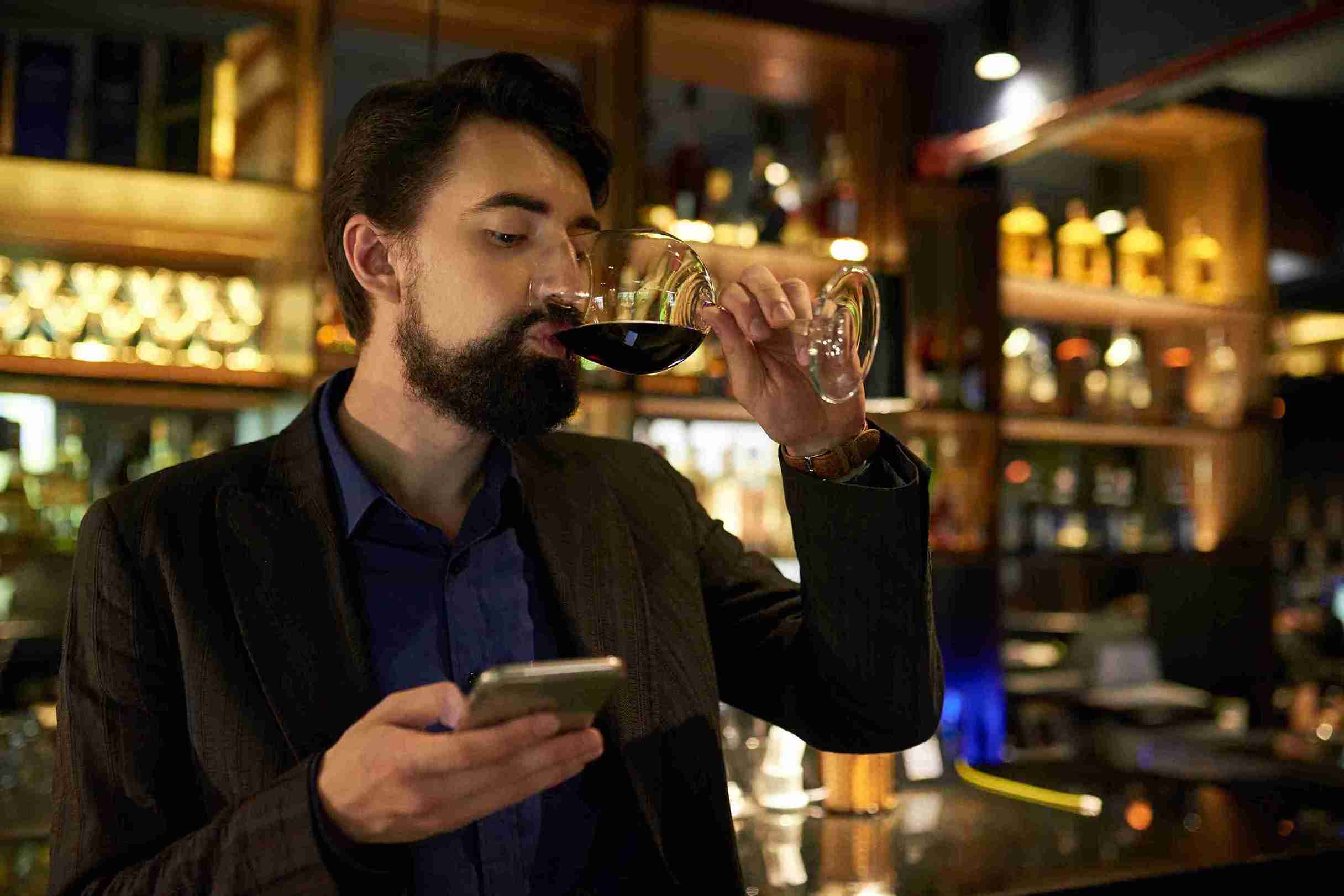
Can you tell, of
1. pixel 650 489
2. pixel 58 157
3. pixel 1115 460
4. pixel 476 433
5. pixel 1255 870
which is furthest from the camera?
pixel 1115 460

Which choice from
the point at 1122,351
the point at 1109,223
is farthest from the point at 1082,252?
the point at 1122,351

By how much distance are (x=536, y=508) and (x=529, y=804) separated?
1.05 feet

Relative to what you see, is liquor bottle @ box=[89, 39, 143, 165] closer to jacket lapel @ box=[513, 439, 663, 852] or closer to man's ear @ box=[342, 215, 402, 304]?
man's ear @ box=[342, 215, 402, 304]

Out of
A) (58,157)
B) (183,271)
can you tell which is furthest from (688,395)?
(58,157)

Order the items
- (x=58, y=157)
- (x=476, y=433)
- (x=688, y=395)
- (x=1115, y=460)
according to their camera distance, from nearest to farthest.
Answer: (x=476, y=433) < (x=58, y=157) < (x=688, y=395) < (x=1115, y=460)

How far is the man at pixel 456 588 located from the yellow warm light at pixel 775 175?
1.94m

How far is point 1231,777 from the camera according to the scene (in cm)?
268

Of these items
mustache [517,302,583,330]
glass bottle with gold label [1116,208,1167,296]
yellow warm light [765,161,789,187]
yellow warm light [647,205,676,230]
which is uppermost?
yellow warm light [765,161,789,187]

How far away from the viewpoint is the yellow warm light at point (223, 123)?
2.48 m

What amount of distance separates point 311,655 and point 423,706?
30 cm

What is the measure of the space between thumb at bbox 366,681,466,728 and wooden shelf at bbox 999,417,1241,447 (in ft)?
8.84

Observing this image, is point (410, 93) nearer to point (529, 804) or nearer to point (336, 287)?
point (336, 287)

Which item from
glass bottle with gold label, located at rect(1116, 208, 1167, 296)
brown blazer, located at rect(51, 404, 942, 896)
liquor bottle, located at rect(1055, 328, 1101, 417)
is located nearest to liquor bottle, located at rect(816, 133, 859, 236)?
liquor bottle, located at rect(1055, 328, 1101, 417)

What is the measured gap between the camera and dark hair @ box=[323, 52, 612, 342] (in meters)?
1.24
